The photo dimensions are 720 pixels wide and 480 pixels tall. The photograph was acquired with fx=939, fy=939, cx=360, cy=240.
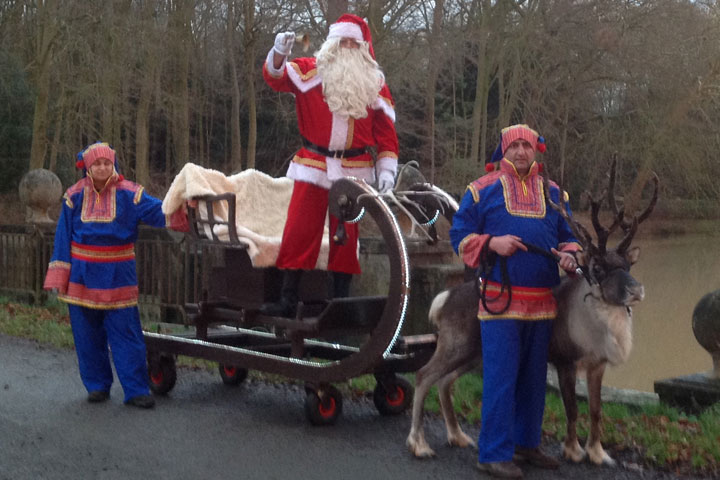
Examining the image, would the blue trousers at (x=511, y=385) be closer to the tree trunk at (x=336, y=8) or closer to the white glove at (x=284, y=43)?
the white glove at (x=284, y=43)

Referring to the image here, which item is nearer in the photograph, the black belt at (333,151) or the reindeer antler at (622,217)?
the reindeer antler at (622,217)

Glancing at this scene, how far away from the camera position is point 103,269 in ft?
21.2

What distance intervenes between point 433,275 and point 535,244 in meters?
2.77

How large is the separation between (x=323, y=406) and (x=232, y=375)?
4.88ft

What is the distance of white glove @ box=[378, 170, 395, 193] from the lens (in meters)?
6.04

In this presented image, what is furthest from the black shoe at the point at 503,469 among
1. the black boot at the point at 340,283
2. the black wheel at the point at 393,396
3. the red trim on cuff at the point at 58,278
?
the red trim on cuff at the point at 58,278

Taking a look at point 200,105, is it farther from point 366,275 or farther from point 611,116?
point 366,275

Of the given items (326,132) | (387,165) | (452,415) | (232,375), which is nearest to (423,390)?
(452,415)

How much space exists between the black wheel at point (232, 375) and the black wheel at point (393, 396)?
1.35 metres

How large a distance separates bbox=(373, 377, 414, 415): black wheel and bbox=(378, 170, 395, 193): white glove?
4.05 feet

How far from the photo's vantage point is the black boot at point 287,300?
6.18 m

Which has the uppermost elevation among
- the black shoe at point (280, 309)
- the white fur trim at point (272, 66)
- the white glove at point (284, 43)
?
the white glove at point (284, 43)

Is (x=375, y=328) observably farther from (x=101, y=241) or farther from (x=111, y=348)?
(x=101, y=241)

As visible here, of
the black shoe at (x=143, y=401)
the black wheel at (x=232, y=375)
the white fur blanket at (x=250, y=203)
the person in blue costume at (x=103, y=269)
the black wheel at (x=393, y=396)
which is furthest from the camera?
the black wheel at (x=232, y=375)
